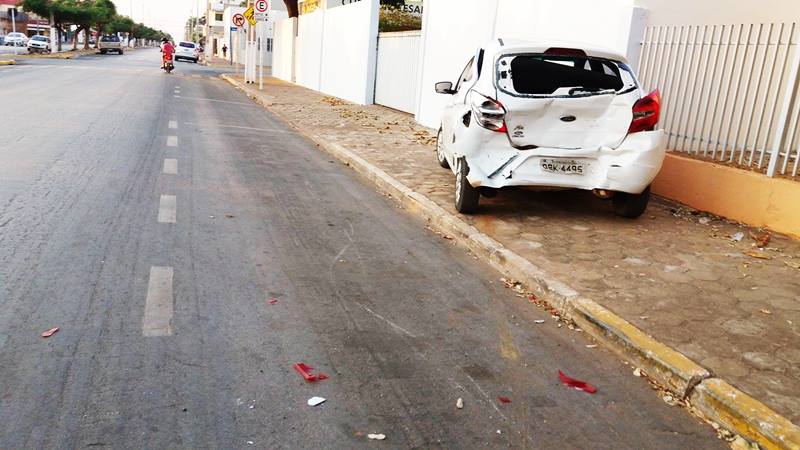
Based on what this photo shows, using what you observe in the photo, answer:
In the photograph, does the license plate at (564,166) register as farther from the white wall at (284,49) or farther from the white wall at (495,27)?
the white wall at (284,49)

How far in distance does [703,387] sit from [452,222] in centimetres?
345

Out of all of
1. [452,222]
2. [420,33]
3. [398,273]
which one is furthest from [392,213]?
[420,33]

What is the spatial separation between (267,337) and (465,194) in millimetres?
3407

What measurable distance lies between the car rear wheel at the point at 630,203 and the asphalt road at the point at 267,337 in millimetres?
2063

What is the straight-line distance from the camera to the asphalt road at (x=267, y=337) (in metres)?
2.96

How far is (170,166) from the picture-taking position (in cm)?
870

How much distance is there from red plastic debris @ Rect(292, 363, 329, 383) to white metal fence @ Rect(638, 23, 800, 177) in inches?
206

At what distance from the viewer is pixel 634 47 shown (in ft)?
28.0

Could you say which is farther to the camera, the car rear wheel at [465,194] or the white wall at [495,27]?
the white wall at [495,27]

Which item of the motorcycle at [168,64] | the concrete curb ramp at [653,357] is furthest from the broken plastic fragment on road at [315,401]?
the motorcycle at [168,64]

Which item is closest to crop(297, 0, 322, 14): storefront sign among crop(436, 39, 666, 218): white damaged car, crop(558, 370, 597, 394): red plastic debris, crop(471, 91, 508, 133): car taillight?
crop(436, 39, 666, 218): white damaged car

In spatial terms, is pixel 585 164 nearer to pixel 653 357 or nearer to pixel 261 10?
pixel 653 357

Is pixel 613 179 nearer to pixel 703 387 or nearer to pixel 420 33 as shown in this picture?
pixel 703 387

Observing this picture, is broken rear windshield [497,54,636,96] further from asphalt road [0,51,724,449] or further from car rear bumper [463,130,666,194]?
asphalt road [0,51,724,449]
